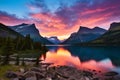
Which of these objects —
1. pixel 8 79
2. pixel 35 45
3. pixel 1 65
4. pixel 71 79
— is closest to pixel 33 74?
pixel 8 79

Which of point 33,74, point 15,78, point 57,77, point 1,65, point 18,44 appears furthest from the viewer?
point 18,44

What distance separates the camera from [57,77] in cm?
5128

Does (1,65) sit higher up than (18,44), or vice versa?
(18,44)

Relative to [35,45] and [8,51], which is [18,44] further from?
[8,51]

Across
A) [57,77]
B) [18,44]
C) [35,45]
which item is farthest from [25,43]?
[57,77]

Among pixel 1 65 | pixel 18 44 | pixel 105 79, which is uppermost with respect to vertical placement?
pixel 18 44

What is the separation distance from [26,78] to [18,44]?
11460 centimetres

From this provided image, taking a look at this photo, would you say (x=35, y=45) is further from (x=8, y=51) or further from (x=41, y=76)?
(x=41, y=76)

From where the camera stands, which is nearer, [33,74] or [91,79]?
[33,74]

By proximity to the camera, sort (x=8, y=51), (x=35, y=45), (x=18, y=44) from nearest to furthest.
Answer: (x=8, y=51) → (x=18, y=44) → (x=35, y=45)

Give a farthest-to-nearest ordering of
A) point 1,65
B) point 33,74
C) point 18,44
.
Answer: point 18,44 → point 1,65 → point 33,74

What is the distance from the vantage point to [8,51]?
61594 mm

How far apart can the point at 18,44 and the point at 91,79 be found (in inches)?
4159

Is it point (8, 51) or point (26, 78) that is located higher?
point (8, 51)
